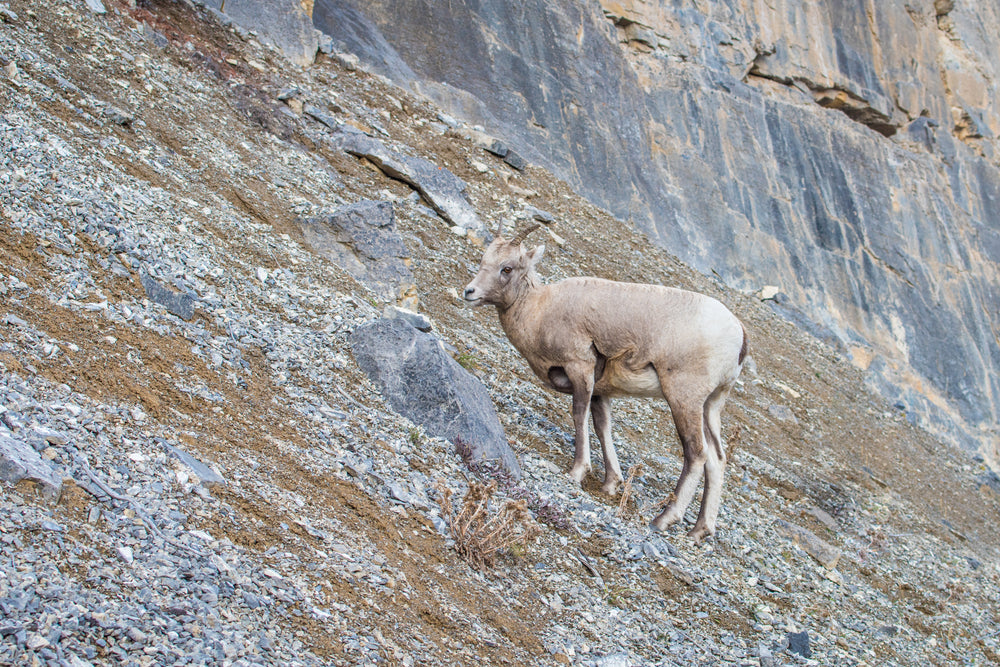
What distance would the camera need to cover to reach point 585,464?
26.3 ft

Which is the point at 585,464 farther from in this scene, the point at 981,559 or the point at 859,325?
the point at 859,325

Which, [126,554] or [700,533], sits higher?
[126,554]

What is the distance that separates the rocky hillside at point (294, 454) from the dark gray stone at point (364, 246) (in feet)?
0.12

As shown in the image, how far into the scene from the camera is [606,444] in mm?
8281

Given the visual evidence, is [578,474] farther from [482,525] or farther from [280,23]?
[280,23]

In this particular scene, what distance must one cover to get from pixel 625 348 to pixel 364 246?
13.6 ft

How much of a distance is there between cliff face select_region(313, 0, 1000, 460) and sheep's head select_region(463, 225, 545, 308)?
11170mm

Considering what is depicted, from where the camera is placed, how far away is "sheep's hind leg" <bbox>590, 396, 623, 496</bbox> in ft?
26.7

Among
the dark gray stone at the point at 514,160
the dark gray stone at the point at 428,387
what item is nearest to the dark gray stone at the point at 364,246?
the dark gray stone at the point at 428,387

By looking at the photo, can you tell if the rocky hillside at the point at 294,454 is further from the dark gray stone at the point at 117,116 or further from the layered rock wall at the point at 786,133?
the layered rock wall at the point at 786,133

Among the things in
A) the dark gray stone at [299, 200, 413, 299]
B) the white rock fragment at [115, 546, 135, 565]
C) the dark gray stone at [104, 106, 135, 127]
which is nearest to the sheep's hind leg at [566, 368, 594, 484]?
the dark gray stone at [299, 200, 413, 299]

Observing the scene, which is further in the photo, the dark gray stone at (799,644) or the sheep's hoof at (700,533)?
the sheep's hoof at (700,533)

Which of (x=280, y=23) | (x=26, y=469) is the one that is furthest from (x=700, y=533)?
(x=280, y=23)

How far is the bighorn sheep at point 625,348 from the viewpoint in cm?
775
